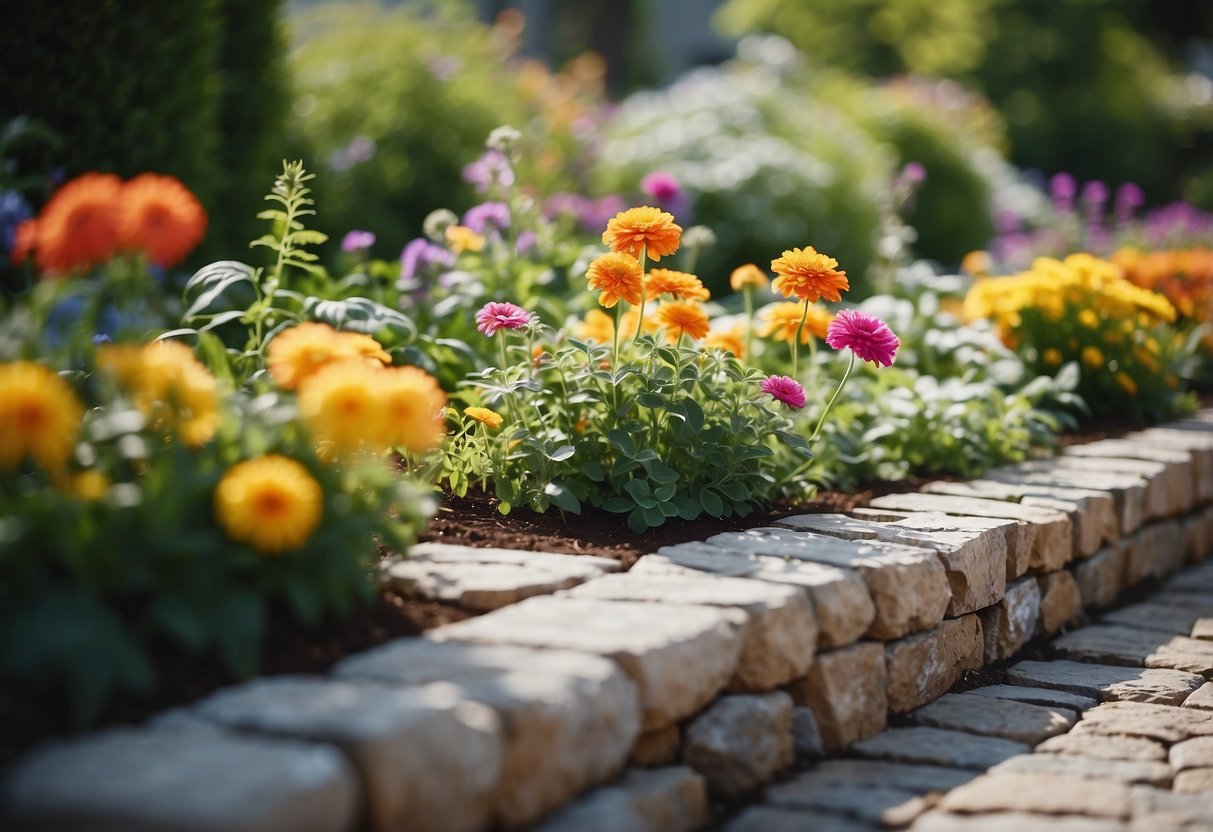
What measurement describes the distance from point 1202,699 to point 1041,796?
3.22 feet

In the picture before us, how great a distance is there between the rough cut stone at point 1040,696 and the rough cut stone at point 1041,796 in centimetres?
57

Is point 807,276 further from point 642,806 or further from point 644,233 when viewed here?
point 642,806

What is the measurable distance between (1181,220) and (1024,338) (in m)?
4.08

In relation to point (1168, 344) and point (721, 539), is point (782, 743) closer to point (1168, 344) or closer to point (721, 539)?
point (721, 539)

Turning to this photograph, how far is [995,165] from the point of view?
1265 cm

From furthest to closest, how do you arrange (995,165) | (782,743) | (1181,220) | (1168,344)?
(995,165) → (1181,220) → (1168,344) → (782,743)

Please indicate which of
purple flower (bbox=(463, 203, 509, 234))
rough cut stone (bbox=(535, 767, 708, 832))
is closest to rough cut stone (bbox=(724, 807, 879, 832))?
rough cut stone (bbox=(535, 767, 708, 832))

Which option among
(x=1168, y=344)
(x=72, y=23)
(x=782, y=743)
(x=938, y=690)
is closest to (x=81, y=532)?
(x=782, y=743)

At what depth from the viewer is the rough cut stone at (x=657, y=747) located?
2.40 metres

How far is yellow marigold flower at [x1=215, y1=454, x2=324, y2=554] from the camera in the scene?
202 cm

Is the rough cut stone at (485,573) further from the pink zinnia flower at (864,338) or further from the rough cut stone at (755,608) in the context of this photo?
the pink zinnia flower at (864,338)

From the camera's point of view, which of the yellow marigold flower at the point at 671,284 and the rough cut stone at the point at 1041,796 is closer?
the rough cut stone at the point at 1041,796

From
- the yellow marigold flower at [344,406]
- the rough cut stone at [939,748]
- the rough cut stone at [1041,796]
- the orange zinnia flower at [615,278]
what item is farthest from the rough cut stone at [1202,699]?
the yellow marigold flower at [344,406]

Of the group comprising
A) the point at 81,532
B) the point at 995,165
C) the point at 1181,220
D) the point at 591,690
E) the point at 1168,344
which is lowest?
the point at 591,690
